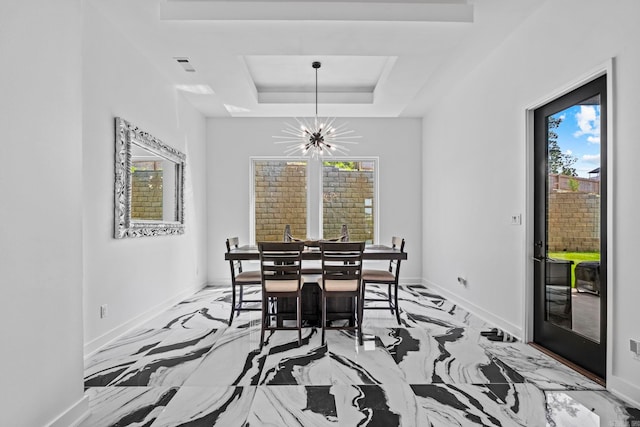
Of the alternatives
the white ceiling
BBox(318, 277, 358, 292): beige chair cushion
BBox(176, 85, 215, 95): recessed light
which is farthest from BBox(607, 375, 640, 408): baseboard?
BBox(176, 85, 215, 95): recessed light

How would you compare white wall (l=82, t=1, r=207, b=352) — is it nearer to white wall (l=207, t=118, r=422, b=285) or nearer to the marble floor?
the marble floor

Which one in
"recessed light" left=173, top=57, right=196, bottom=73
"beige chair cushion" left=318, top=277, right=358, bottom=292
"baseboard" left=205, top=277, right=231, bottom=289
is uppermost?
"recessed light" left=173, top=57, right=196, bottom=73

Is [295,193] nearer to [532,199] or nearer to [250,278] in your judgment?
[250,278]

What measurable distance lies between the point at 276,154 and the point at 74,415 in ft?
16.0


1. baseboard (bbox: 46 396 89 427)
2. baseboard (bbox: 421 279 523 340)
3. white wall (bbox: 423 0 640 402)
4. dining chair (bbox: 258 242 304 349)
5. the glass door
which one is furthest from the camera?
baseboard (bbox: 421 279 523 340)

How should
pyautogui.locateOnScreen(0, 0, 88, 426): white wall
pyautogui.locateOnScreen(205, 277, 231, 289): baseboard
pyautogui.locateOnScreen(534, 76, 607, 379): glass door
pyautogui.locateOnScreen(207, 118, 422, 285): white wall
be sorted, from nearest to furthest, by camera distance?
1. pyautogui.locateOnScreen(0, 0, 88, 426): white wall
2. pyautogui.locateOnScreen(534, 76, 607, 379): glass door
3. pyautogui.locateOnScreen(205, 277, 231, 289): baseboard
4. pyautogui.locateOnScreen(207, 118, 422, 285): white wall

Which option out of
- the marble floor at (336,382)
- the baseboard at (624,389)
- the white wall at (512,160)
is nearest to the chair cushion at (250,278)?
the marble floor at (336,382)

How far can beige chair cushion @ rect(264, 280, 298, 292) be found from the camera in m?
3.29

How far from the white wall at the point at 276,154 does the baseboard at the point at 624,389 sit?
13.1ft

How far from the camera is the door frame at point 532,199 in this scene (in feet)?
7.73

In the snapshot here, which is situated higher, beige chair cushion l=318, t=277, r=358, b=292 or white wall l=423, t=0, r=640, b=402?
white wall l=423, t=0, r=640, b=402

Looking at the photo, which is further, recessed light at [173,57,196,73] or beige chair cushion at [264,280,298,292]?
recessed light at [173,57,196,73]

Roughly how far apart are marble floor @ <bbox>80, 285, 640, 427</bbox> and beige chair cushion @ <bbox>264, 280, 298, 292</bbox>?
46cm

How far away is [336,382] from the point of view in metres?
2.50
